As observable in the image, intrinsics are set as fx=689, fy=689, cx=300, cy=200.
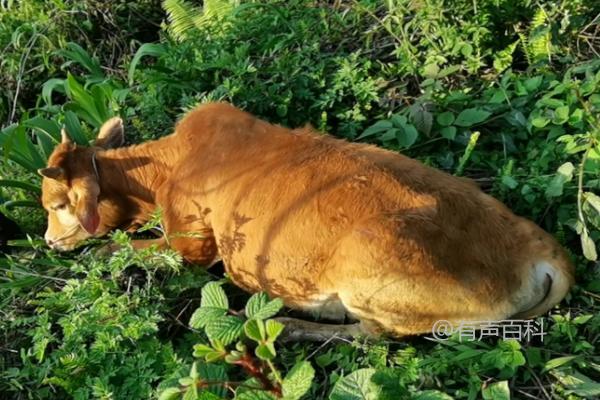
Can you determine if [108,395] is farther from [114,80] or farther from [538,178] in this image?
[114,80]

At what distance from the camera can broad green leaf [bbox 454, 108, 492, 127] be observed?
4.07m

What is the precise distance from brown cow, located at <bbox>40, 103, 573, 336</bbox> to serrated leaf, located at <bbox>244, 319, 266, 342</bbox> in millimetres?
901

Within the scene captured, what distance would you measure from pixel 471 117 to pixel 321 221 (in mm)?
1393

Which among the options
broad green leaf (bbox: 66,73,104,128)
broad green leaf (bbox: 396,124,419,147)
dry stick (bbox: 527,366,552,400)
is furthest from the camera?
broad green leaf (bbox: 66,73,104,128)

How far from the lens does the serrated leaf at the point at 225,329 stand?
246 cm

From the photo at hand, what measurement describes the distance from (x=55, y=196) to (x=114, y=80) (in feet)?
5.29

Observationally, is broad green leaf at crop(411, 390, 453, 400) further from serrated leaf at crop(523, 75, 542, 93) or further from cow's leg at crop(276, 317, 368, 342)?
serrated leaf at crop(523, 75, 542, 93)

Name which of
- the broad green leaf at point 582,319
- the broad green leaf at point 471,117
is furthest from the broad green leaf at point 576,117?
the broad green leaf at point 582,319

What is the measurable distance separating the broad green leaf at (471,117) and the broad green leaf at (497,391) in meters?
1.78

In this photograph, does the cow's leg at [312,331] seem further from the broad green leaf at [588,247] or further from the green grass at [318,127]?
the broad green leaf at [588,247]

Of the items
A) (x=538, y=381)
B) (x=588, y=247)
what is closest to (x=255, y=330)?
(x=538, y=381)

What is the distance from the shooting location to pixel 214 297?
2.62 m

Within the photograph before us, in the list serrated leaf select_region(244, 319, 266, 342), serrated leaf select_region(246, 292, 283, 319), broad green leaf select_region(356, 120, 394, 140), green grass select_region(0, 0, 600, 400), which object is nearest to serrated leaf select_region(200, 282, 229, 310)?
green grass select_region(0, 0, 600, 400)

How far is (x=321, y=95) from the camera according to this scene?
14.7 ft
